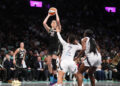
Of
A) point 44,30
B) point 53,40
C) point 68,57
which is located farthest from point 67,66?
point 44,30

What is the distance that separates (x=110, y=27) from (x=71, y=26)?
16.0 feet

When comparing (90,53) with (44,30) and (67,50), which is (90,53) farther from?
(44,30)

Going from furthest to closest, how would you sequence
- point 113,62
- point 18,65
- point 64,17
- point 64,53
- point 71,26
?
1. point 64,17
2. point 71,26
3. point 113,62
4. point 18,65
5. point 64,53

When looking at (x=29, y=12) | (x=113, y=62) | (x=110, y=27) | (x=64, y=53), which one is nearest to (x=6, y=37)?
(x=29, y=12)

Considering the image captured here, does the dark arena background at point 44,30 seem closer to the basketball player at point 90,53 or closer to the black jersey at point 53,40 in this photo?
the black jersey at point 53,40

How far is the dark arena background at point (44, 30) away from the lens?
1745cm

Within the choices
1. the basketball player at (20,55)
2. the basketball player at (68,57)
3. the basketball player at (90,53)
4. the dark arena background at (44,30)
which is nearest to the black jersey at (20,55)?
the basketball player at (20,55)

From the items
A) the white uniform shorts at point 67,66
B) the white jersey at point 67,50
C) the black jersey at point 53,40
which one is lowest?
the white uniform shorts at point 67,66

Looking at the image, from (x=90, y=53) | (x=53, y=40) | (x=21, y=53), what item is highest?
(x=53, y=40)

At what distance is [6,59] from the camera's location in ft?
51.6

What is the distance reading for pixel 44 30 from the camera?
1037 inches

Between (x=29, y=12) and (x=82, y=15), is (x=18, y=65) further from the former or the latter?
(x=82, y=15)

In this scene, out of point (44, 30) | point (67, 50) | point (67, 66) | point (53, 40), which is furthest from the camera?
point (44, 30)

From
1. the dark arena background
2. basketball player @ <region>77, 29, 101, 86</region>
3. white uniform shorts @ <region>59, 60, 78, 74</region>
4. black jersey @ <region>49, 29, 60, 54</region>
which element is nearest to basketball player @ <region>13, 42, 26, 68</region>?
the dark arena background
